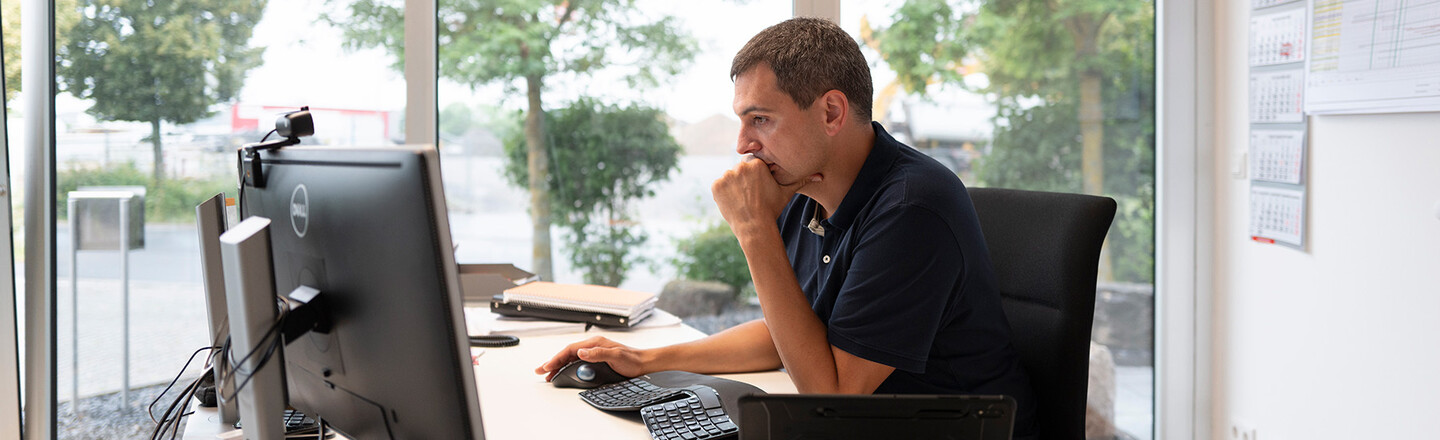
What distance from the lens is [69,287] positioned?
2535mm

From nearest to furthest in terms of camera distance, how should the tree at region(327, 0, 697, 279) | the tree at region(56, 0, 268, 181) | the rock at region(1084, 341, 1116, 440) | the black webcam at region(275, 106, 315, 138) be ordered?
the black webcam at region(275, 106, 315, 138) < the tree at region(56, 0, 268, 181) < the tree at region(327, 0, 697, 279) < the rock at region(1084, 341, 1116, 440)

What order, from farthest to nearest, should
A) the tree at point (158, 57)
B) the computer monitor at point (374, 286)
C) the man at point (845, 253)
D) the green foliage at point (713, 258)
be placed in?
1. the green foliage at point (713, 258)
2. the tree at point (158, 57)
3. the man at point (845, 253)
4. the computer monitor at point (374, 286)

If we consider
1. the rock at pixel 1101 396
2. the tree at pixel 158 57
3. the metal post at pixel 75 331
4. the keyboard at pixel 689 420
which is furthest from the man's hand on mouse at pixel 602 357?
the rock at pixel 1101 396

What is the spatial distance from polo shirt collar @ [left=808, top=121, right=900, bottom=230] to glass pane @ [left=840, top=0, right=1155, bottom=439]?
4.72ft

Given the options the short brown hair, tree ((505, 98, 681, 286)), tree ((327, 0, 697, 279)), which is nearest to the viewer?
the short brown hair

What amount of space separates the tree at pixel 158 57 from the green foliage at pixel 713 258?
51.1 inches

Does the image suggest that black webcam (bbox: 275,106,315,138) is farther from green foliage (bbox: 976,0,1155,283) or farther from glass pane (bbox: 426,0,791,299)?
green foliage (bbox: 976,0,1155,283)

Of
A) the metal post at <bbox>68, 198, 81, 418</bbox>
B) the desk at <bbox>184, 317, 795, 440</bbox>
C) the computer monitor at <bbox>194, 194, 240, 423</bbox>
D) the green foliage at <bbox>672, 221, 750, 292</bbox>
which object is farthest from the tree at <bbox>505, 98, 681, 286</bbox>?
the computer monitor at <bbox>194, 194, 240, 423</bbox>

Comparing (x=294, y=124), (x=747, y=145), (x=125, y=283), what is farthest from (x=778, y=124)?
(x=125, y=283)

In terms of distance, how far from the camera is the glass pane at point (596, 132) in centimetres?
269

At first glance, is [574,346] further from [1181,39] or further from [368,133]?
[1181,39]

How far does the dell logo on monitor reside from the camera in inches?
38.6

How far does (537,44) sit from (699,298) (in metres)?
0.88

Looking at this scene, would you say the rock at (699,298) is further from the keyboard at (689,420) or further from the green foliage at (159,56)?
the keyboard at (689,420)
